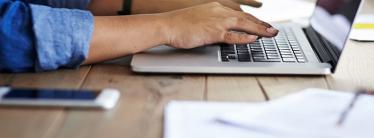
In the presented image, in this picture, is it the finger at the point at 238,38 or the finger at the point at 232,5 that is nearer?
the finger at the point at 238,38

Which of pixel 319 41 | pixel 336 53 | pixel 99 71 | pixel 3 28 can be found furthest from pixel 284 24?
pixel 3 28

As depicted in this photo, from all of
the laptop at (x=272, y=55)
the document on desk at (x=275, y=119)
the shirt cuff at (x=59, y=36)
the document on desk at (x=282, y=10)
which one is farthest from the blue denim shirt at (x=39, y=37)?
the document on desk at (x=282, y=10)

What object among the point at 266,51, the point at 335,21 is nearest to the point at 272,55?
the point at 266,51

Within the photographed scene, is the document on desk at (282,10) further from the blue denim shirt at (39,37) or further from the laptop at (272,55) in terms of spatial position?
the blue denim shirt at (39,37)

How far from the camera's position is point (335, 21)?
102 centimetres

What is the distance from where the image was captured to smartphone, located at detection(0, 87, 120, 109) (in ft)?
2.46

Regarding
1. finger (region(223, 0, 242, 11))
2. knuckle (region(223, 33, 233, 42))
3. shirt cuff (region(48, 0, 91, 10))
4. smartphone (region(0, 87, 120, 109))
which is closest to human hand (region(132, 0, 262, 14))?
finger (region(223, 0, 242, 11))

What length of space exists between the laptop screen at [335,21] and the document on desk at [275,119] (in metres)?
0.19

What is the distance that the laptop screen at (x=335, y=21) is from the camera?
0.92m

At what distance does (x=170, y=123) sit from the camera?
2.18 feet

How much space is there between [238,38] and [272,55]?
0.24 feet

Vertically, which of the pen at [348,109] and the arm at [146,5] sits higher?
the pen at [348,109]

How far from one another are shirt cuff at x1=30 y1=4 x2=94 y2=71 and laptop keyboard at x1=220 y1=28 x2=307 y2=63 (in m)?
0.25

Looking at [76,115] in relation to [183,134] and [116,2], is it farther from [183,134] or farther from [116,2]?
[116,2]
